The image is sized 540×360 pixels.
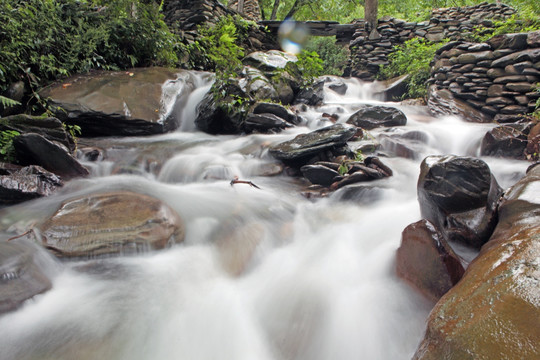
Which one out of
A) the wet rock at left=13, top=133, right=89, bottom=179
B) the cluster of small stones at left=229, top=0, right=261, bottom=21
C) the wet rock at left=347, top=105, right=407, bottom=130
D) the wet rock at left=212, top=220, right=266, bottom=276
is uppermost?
the cluster of small stones at left=229, top=0, right=261, bottom=21

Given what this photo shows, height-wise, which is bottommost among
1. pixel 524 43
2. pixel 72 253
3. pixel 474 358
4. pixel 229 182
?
pixel 229 182

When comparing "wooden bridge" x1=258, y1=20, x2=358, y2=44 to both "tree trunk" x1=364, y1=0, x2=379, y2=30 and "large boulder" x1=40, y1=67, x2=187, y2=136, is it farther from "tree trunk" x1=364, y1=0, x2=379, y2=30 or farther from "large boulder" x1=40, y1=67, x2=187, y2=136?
"large boulder" x1=40, y1=67, x2=187, y2=136

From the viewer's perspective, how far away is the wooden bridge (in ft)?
47.5

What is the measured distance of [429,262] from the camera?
2.12 m

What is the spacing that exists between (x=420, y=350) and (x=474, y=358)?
0.99 ft

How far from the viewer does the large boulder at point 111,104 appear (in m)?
5.75

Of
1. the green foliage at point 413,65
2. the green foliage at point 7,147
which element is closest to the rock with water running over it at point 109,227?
the green foliage at point 7,147

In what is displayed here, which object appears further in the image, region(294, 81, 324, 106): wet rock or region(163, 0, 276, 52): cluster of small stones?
region(163, 0, 276, 52): cluster of small stones

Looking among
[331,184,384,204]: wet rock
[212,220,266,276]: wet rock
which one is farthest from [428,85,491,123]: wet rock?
[212,220,266,276]: wet rock

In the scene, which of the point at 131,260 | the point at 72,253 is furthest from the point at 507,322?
the point at 72,253

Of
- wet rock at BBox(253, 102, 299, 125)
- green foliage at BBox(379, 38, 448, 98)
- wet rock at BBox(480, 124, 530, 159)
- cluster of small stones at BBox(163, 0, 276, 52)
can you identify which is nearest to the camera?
wet rock at BBox(480, 124, 530, 159)

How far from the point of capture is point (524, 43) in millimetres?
6812

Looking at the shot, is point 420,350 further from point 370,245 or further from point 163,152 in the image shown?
point 163,152

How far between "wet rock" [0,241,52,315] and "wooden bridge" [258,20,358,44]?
14.4 m
